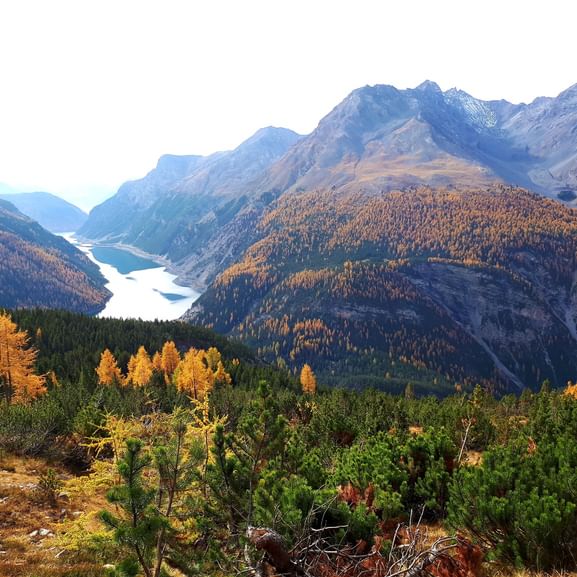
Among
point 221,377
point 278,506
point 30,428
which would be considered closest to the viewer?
point 278,506

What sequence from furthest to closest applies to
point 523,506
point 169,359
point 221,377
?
point 169,359 < point 221,377 < point 523,506

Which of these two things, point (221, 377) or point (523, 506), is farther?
point (221, 377)

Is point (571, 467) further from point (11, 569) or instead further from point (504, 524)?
point (11, 569)

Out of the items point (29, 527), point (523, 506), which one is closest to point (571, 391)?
point (523, 506)

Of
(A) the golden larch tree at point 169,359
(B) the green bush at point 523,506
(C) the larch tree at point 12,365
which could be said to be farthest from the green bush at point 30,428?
(A) the golden larch tree at point 169,359

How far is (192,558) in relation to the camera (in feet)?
36.1

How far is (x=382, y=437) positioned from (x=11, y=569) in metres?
14.7

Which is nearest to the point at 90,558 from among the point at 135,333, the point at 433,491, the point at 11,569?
the point at 11,569

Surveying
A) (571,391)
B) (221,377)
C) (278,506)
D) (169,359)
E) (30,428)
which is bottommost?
(571,391)

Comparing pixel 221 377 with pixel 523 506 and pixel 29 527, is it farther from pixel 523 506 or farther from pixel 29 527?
pixel 523 506

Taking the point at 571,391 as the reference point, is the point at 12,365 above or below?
above

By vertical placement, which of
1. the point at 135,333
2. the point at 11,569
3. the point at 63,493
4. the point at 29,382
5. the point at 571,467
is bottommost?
the point at 135,333

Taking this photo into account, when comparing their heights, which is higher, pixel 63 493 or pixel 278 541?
pixel 278 541

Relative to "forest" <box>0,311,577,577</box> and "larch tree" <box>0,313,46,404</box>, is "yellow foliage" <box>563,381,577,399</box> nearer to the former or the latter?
"forest" <box>0,311,577,577</box>
